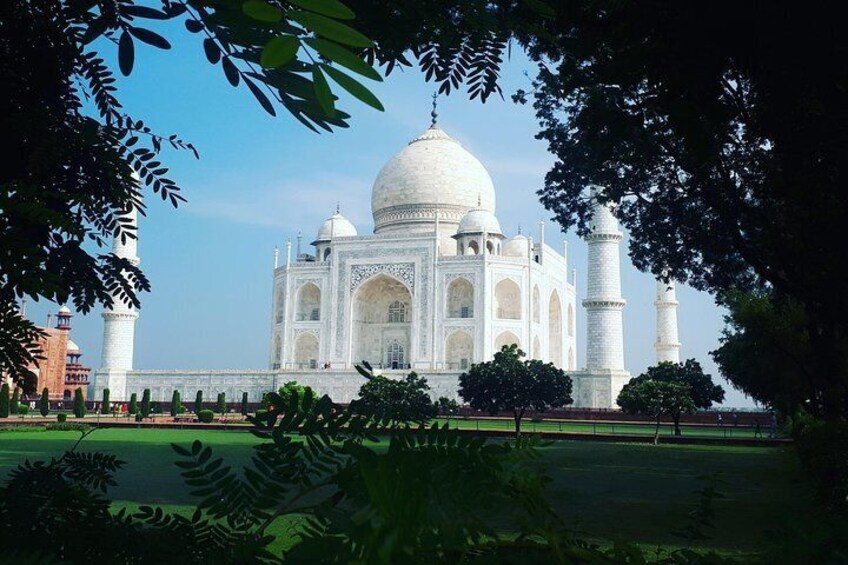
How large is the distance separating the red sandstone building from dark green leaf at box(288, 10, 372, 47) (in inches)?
1209

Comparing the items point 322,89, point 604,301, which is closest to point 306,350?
point 604,301

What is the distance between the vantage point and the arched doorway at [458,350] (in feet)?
93.3

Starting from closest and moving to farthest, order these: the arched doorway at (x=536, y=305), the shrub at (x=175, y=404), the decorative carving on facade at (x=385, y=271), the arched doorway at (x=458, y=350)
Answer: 1. the shrub at (x=175, y=404)
2. the arched doorway at (x=458, y=350)
3. the decorative carving on facade at (x=385, y=271)
4. the arched doorway at (x=536, y=305)

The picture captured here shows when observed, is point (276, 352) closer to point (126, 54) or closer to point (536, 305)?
point (536, 305)

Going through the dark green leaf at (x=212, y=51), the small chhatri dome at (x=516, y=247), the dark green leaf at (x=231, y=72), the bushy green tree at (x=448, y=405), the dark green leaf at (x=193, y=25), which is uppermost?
the small chhatri dome at (x=516, y=247)

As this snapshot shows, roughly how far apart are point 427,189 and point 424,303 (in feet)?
19.2

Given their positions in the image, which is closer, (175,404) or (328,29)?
(328,29)

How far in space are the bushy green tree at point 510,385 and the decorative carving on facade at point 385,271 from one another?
1108 cm

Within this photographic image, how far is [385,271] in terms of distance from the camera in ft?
96.7

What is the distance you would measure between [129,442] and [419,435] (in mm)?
14183

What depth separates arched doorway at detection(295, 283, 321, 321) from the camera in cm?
3108

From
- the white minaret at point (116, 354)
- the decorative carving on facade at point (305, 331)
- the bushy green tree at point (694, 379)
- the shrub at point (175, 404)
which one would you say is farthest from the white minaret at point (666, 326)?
the white minaret at point (116, 354)

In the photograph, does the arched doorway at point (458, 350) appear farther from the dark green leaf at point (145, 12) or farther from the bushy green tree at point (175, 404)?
the dark green leaf at point (145, 12)

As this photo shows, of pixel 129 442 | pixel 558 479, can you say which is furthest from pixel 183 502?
pixel 129 442
